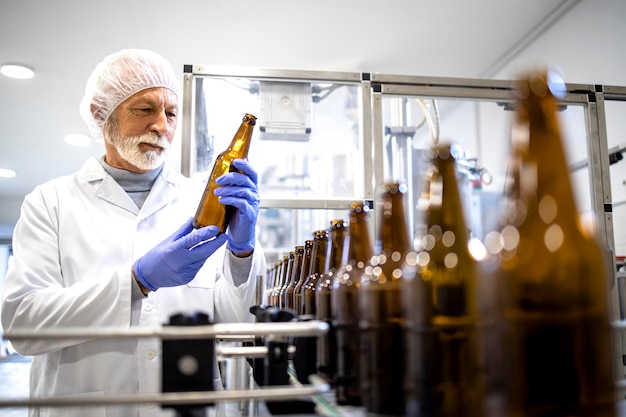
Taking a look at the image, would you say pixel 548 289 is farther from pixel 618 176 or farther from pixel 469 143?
pixel 469 143

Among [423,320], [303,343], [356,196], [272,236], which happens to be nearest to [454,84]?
[356,196]

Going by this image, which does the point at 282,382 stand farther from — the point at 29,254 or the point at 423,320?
the point at 29,254

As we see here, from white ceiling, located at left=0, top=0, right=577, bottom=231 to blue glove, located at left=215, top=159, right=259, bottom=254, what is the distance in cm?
174

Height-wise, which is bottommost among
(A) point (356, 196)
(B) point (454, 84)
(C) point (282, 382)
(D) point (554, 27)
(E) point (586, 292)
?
(C) point (282, 382)

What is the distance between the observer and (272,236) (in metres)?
5.80

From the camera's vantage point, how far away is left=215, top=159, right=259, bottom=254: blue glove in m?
0.99

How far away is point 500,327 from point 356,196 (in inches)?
48.2

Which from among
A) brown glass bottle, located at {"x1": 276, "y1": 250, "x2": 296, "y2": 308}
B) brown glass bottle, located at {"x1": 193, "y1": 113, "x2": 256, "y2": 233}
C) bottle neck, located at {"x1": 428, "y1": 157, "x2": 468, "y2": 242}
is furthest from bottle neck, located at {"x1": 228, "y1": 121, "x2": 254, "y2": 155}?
bottle neck, located at {"x1": 428, "y1": 157, "x2": 468, "y2": 242}

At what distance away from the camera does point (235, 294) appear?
1236 mm

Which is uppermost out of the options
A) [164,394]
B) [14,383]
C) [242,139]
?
[242,139]

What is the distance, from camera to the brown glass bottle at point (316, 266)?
88 cm

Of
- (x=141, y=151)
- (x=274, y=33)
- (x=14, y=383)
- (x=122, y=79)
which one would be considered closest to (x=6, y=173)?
(x=14, y=383)

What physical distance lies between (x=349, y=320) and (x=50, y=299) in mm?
736

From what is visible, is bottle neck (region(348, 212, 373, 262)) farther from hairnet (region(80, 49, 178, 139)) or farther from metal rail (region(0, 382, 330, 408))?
hairnet (region(80, 49, 178, 139))
